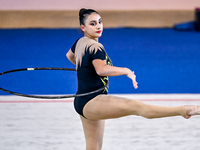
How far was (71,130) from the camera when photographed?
314 centimetres

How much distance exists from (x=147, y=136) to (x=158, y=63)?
2678mm

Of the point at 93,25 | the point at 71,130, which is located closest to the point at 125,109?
the point at 93,25

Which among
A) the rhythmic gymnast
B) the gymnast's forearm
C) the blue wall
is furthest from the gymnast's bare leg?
the blue wall

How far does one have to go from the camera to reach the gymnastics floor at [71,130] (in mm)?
2809

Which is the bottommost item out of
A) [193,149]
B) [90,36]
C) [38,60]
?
[193,149]

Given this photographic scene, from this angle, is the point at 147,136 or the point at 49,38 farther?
the point at 49,38

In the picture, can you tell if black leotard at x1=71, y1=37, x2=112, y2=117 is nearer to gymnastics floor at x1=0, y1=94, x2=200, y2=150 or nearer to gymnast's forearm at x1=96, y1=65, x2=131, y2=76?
gymnast's forearm at x1=96, y1=65, x2=131, y2=76

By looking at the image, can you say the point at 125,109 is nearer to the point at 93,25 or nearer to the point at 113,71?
the point at 113,71

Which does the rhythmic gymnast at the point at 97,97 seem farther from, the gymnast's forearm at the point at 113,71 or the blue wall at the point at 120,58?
the blue wall at the point at 120,58

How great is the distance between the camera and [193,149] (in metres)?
2.71

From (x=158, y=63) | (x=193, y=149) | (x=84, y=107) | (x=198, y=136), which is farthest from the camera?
(x=158, y=63)

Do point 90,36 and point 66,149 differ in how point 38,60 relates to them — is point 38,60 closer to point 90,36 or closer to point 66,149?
point 66,149

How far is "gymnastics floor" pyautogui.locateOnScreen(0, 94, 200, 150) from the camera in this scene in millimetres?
2809
